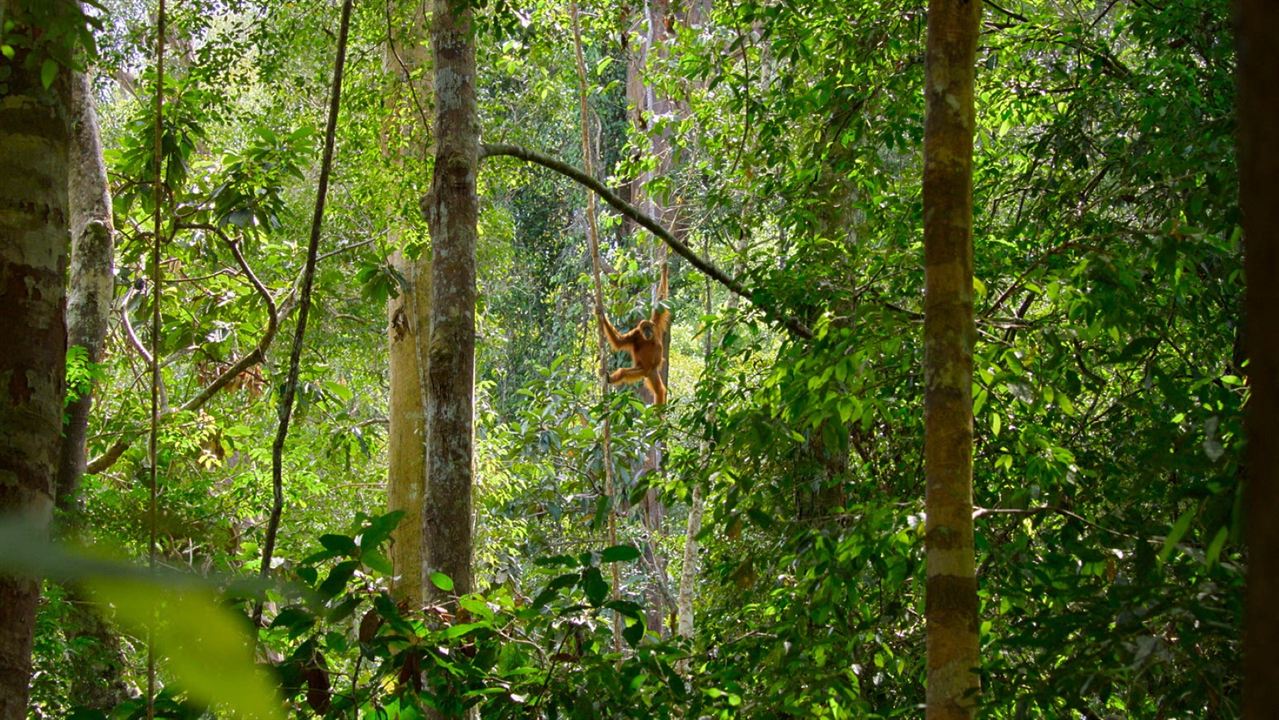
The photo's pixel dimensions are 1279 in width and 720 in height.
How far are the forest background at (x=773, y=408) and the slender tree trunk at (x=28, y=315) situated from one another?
0.02m

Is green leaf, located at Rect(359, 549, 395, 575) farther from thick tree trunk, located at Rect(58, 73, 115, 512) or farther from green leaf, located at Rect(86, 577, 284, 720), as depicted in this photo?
thick tree trunk, located at Rect(58, 73, 115, 512)

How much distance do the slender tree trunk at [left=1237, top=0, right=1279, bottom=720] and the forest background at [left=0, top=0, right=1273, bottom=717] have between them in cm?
42

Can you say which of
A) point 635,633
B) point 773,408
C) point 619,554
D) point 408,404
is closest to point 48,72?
point 619,554

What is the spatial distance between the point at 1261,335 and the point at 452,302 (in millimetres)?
3339

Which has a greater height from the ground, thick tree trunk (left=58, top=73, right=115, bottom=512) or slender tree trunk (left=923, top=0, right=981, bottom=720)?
thick tree trunk (left=58, top=73, right=115, bottom=512)

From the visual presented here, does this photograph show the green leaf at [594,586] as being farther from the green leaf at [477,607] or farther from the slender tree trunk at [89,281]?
the slender tree trunk at [89,281]

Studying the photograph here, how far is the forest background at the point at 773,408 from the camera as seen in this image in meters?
2.02

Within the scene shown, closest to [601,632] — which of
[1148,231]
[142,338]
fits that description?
[1148,231]

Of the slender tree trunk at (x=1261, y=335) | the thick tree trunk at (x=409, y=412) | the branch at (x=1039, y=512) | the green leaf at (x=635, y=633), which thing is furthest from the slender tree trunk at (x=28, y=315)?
the thick tree trunk at (x=409, y=412)

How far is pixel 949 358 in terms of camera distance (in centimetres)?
218

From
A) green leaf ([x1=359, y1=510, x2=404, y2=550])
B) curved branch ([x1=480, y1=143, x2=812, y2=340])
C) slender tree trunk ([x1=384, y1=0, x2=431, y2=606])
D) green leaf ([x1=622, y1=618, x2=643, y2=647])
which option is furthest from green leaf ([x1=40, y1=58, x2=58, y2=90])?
slender tree trunk ([x1=384, y1=0, x2=431, y2=606])

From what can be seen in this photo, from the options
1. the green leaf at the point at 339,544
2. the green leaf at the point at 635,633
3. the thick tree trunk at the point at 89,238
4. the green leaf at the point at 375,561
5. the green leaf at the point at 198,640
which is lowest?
the green leaf at the point at 635,633

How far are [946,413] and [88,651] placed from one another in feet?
12.7

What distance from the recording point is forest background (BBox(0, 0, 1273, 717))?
2021 millimetres
